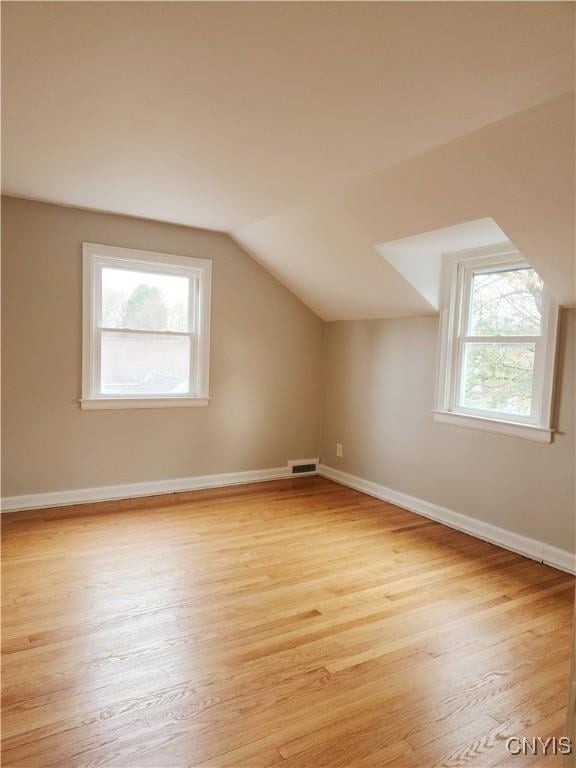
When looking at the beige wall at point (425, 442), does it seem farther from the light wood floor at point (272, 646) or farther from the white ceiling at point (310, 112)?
the white ceiling at point (310, 112)

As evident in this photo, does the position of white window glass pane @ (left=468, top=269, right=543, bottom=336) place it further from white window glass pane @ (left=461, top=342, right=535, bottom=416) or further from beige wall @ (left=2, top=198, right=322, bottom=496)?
beige wall @ (left=2, top=198, right=322, bottom=496)

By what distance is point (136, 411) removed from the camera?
4219 mm

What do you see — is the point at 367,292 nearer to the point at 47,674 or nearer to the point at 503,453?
the point at 503,453

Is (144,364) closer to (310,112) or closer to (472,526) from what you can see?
(310,112)

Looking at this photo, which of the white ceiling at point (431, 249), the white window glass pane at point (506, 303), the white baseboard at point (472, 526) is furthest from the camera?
the white window glass pane at point (506, 303)

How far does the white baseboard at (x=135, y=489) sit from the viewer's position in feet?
12.5

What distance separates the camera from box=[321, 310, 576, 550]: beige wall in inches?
121


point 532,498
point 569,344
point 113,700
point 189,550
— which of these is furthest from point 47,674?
point 569,344

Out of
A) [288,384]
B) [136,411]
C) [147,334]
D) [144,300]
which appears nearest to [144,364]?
[147,334]

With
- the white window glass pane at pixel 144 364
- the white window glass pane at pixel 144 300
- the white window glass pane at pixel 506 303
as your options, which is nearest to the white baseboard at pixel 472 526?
the white window glass pane at pixel 506 303

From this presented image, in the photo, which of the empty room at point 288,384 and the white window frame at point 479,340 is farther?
the white window frame at point 479,340

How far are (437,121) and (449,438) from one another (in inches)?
93.1

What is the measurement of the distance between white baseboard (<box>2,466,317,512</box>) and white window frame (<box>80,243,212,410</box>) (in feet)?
2.29

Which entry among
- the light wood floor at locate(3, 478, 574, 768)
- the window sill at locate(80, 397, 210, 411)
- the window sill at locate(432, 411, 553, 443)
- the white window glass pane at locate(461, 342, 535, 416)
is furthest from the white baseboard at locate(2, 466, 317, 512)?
the white window glass pane at locate(461, 342, 535, 416)
